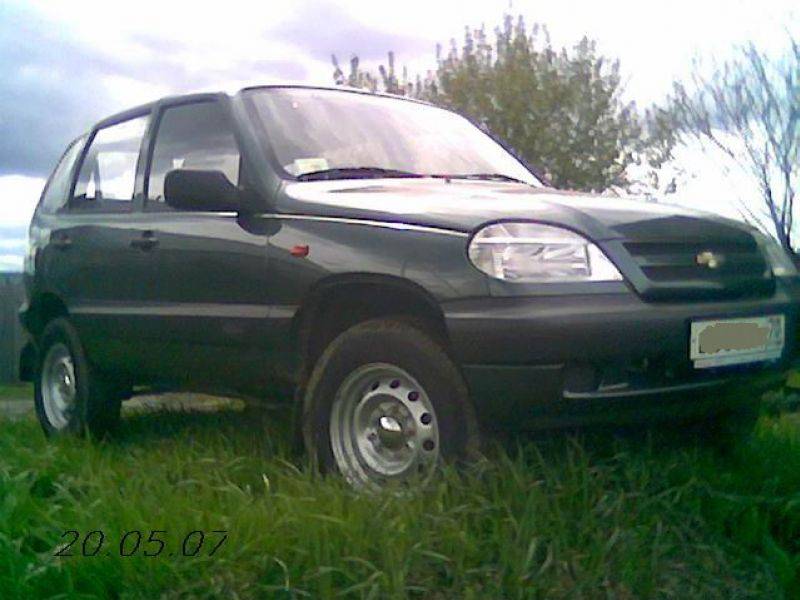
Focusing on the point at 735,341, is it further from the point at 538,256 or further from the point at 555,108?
the point at 555,108

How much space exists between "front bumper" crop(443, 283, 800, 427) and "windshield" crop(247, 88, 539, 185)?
1.30 metres

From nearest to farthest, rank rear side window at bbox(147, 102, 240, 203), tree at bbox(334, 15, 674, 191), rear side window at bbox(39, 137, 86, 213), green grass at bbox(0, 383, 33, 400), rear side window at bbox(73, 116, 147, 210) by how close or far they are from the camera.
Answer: rear side window at bbox(147, 102, 240, 203), rear side window at bbox(73, 116, 147, 210), rear side window at bbox(39, 137, 86, 213), green grass at bbox(0, 383, 33, 400), tree at bbox(334, 15, 674, 191)

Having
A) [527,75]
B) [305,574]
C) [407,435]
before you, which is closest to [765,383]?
[407,435]

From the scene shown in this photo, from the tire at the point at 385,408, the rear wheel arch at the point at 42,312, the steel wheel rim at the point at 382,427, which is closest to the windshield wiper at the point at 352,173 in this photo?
the tire at the point at 385,408

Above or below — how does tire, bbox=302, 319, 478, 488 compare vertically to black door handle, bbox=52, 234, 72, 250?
below

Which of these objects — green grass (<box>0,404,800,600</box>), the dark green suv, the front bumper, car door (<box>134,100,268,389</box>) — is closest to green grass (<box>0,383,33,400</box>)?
the dark green suv

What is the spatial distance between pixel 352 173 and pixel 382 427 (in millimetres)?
1285

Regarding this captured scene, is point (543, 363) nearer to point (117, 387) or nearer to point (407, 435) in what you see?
point (407, 435)

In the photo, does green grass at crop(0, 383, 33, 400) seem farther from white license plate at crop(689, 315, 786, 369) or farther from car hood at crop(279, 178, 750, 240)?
white license plate at crop(689, 315, 786, 369)

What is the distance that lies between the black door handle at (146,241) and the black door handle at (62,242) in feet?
2.59

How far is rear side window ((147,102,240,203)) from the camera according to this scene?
176 inches

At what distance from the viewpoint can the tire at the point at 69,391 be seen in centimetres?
519

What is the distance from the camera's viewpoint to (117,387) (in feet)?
17.3

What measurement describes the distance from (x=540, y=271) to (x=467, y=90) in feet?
43.6
